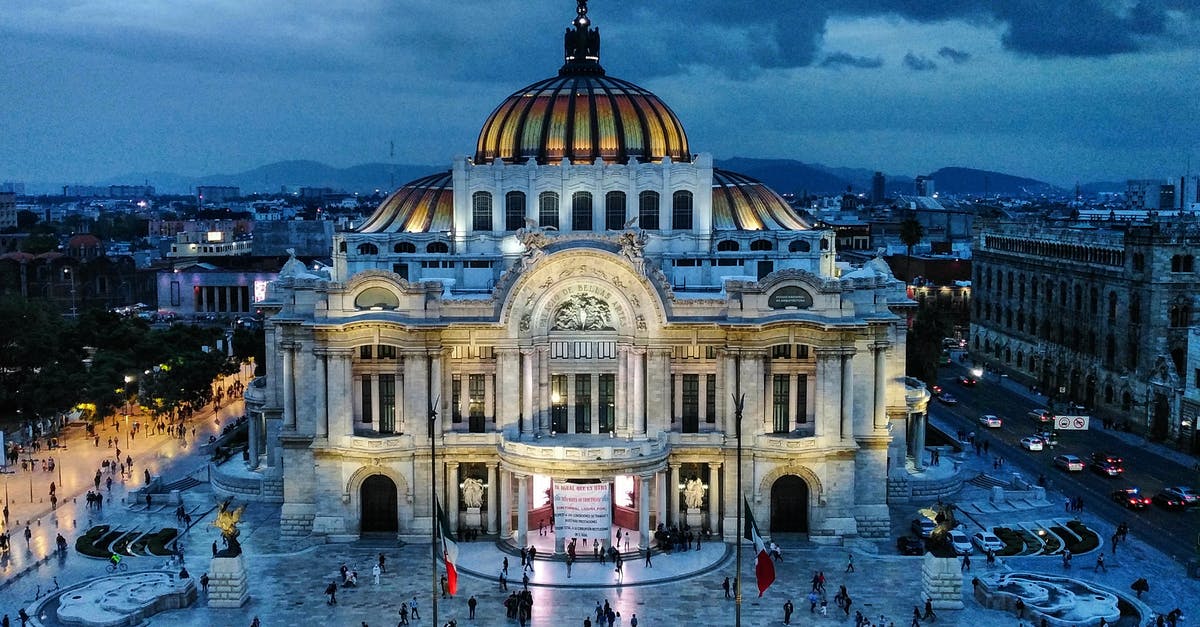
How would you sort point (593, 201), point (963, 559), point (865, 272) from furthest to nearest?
Result: point (593, 201) → point (865, 272) → point (963, 559)

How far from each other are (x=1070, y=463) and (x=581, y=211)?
133ft

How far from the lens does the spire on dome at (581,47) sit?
89.1 m

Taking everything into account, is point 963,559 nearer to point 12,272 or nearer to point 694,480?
point 694,480

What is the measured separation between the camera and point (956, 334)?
16100 cm

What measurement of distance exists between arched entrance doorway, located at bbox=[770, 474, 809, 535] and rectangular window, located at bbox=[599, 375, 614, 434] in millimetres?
10422

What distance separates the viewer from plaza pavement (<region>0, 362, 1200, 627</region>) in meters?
57.2

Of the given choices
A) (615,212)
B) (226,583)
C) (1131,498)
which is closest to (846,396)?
(615,212)

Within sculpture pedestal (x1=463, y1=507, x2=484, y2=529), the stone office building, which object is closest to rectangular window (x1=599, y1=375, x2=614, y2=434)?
sculpture pedestal (x1=463, y1=507, x2=484, y2=529)

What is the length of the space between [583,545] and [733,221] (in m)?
27.5

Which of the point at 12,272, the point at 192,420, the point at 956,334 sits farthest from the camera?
the point at 12,272

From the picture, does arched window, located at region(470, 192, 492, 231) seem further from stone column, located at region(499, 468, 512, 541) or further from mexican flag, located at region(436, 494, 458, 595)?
mexican flag, located at region(436, 494, 458, 595)

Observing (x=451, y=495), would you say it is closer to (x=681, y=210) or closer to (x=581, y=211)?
(x=581, y=211)

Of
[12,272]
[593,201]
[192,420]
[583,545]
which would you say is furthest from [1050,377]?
[12,272]

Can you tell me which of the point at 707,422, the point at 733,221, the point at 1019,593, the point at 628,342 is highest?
the point at 733,221
